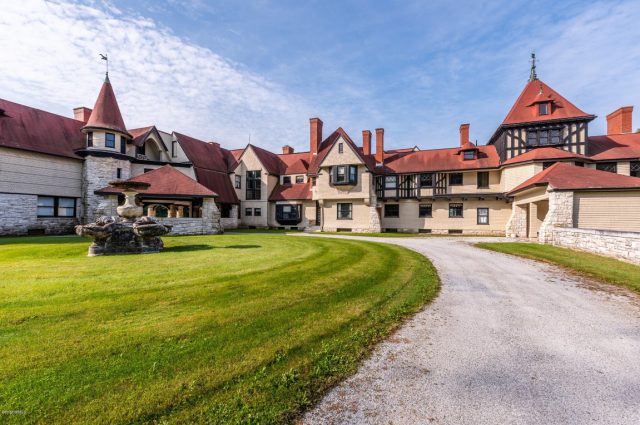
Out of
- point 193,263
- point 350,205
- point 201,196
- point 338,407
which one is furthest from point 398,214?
point 338,407

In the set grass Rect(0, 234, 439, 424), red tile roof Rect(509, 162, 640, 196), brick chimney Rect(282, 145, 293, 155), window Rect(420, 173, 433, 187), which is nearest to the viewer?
grass Rect(0, 234, 439, 424)

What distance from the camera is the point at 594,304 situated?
6.49m

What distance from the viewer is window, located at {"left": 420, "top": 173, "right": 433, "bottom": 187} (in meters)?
29.6

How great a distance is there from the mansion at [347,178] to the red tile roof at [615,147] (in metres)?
0.08

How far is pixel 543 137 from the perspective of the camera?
25.7 m

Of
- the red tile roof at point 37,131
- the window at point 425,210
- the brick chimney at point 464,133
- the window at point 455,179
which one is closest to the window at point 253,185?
the red tile roof at point 37,131

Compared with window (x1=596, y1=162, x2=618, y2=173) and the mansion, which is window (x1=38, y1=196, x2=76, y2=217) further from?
window (x1=596, y1=162, x2=618, y2=173)

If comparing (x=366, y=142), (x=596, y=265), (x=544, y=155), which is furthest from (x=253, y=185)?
(x=596, y=265)

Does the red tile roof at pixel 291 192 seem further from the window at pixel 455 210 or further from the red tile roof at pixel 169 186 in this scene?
the window at pixel 455 210

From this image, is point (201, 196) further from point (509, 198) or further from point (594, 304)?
point (509, 198)

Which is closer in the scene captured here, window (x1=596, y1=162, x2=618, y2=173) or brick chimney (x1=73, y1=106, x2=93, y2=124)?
window (x1=596, y1=162, x2=618, y2=173)

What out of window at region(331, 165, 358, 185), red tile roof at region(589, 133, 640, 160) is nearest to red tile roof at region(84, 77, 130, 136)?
window at region(331, 165, 358, 185)

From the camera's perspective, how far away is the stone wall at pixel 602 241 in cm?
1105

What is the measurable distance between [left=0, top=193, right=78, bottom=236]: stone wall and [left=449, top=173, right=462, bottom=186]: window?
34891 millimetres
